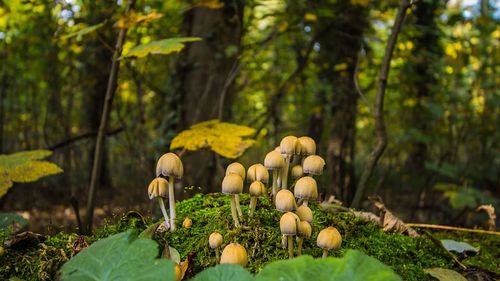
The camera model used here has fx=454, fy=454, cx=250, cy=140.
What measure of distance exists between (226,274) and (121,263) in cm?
30

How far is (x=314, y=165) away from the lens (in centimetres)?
189

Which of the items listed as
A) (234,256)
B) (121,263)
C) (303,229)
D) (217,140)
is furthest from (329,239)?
(217,140)

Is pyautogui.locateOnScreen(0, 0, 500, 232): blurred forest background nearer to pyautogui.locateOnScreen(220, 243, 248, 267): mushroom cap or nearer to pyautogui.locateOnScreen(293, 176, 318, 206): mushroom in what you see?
pyautogui.locateOnScreen(293, 176, 318, 206): mushroom

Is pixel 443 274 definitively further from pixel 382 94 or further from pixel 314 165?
pixel 382 94

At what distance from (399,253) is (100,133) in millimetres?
2103

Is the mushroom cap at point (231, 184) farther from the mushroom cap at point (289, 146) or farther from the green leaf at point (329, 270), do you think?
the green leaf at point (329, 270)

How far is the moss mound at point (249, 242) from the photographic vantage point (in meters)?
1.71

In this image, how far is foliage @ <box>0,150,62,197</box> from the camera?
2.57m

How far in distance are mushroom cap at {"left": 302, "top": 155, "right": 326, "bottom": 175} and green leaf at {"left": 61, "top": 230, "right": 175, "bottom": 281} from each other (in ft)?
2.66

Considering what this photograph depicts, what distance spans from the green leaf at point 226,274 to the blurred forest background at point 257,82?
2.00 metres

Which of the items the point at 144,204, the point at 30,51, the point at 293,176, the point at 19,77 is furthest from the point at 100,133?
the point at 19,77

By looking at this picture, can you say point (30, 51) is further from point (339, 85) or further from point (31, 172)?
point (31, 172)

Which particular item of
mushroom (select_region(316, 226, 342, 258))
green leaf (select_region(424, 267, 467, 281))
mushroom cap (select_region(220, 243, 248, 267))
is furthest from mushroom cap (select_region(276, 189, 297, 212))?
green leaf (select_region(424, 267, 467, 281))

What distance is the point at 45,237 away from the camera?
6.16ft
